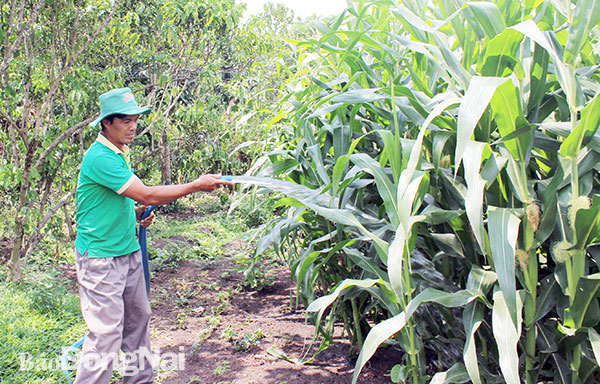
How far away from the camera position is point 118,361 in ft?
8.70

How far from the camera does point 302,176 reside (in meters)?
2.43

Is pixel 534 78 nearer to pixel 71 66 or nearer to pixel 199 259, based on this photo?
pixel 71 66

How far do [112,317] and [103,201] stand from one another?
559 millimetres

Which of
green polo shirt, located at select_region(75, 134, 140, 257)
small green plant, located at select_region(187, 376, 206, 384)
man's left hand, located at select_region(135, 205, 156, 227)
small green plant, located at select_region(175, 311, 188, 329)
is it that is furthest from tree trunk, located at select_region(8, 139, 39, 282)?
small green plant, located at select_region(187, 376, 206, 384)

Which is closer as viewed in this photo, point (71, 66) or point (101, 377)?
point (101, 377)

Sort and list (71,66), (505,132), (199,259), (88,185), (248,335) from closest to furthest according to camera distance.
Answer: (505,132) < (88,185) < (248,335) < (71,66) < (199,259)

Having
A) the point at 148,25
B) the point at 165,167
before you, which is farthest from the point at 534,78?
the point at 165,167

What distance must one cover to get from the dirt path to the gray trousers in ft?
0.77

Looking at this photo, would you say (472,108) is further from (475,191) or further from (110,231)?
(110,231)

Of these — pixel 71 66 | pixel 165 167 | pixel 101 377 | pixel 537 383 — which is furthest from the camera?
pixel 165 167

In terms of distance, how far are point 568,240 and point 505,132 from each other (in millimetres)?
379

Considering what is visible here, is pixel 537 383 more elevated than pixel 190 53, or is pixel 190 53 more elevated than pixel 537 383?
pixel 190 53

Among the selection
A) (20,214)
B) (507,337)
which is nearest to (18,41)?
(20,214)

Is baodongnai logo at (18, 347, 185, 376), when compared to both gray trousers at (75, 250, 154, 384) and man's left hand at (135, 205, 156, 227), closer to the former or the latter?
gray trousers at (75, 250, 154, 384)
